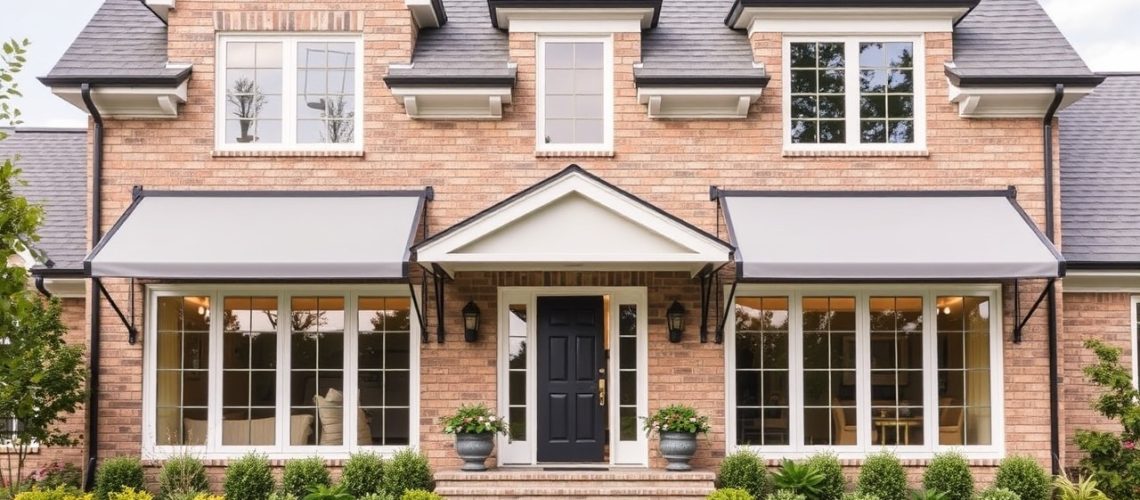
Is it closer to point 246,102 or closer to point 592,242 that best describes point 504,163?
point 592,242

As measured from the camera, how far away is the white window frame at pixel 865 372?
14.4 metres

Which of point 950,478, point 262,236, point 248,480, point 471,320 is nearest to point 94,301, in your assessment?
point 262,236

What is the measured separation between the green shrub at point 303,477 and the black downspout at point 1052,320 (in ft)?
32.2

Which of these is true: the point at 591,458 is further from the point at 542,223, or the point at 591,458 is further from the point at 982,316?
the point at 982,316

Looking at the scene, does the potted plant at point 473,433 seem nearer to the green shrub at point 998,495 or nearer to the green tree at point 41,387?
the green tree at point 41,387

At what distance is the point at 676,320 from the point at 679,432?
1561 millimetres

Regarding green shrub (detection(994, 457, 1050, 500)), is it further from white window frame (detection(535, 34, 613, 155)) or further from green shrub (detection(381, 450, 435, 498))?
green shrub (detection(381, 450, 435, 498))

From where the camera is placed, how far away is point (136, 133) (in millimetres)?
14562

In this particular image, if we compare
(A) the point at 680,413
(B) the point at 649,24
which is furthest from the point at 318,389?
(B) the point at 649,24

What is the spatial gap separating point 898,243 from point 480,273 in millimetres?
5586

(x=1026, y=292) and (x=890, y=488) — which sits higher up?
(x=1026, y=292)

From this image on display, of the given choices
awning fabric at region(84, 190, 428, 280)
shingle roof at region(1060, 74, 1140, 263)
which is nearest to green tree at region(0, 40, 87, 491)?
awning fabric at region(84, 190, 428, 280)

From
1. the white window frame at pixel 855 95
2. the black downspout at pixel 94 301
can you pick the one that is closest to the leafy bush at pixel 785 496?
the white window frame at pixel 855 95

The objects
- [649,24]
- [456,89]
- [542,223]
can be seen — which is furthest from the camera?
[649,24]
